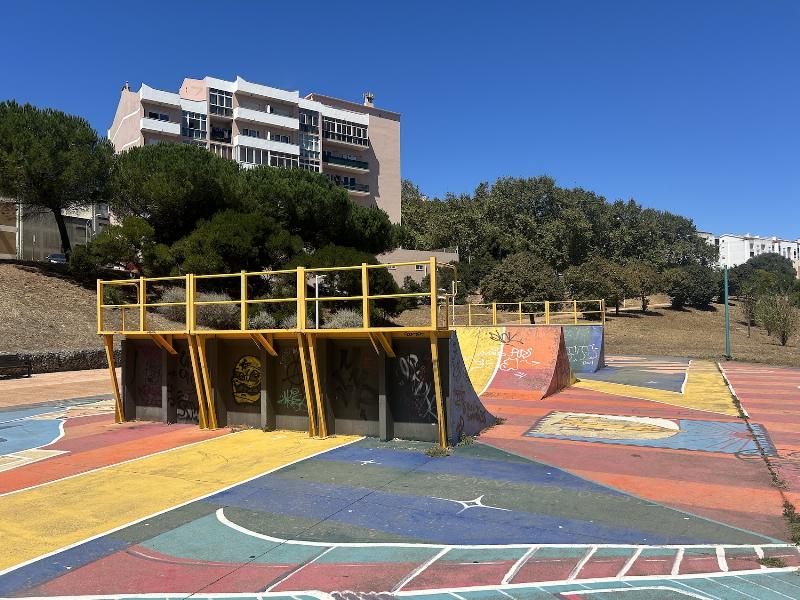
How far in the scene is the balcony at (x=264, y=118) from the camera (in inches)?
2486

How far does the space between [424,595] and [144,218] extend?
37.8 m

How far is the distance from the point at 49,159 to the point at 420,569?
36.9 m

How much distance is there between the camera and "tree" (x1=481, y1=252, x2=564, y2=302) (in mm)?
48938

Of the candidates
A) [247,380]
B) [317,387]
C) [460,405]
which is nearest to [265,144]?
[247,380]

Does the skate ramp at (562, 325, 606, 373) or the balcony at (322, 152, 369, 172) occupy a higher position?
the balcony at (322, 152, 369, 172)

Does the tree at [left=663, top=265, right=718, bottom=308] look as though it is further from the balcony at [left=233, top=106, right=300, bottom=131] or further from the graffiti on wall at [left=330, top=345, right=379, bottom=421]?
the graffiti on wall at [left=330, top=345, right=379, bottom=421]

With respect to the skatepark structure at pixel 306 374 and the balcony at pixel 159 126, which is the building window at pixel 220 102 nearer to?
the balcony at pixel 159 126

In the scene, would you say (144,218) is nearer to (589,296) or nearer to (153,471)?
(153,471)

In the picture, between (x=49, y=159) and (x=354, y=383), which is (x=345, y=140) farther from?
(x=354, y=383)

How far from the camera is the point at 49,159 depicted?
109ft

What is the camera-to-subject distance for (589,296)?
54219 mm

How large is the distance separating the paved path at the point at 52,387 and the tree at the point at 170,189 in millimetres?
15273

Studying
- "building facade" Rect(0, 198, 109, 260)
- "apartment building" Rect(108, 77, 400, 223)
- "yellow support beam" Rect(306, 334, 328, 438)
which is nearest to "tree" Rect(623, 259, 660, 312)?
"apartment building" Rect(108, 77, 400, 223)

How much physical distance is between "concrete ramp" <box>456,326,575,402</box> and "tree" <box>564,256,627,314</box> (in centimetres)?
3735
